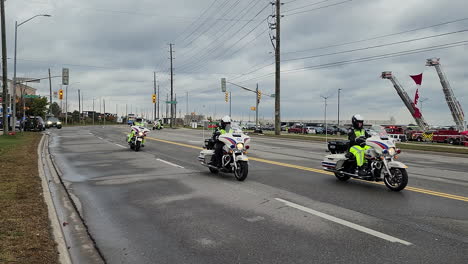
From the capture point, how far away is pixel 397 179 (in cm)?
813

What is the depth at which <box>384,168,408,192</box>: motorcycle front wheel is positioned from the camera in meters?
7.98

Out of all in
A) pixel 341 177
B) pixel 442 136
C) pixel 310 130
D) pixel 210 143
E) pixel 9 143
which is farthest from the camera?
pixel 310 130

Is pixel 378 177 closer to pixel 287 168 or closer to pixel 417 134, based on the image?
pixel 287 168

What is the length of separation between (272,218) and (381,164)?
3671mm

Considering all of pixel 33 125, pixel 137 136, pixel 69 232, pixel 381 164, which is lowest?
pixel 69 232

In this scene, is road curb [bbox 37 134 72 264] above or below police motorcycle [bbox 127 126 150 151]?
below

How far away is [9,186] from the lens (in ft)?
27.3

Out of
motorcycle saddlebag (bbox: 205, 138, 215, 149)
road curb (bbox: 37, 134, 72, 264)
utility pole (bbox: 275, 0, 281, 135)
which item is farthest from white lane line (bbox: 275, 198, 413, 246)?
utility pole (bbox: 275, 0, 281, 135)

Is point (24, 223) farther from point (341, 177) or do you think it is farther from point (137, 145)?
point (137, 145)

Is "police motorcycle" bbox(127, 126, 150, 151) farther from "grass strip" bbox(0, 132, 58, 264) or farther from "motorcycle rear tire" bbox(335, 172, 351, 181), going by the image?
"motorcycle rear tire" bbox(335, 172, 351, 181)

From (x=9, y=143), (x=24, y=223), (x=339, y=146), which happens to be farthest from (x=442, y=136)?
(x=24, y=223)

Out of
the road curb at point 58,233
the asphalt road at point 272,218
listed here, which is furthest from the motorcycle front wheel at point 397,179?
the road curb at point 58,233

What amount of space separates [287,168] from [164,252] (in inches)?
309

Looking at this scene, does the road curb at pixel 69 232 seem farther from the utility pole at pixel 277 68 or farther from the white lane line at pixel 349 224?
the utility pole at pixel 277 68
